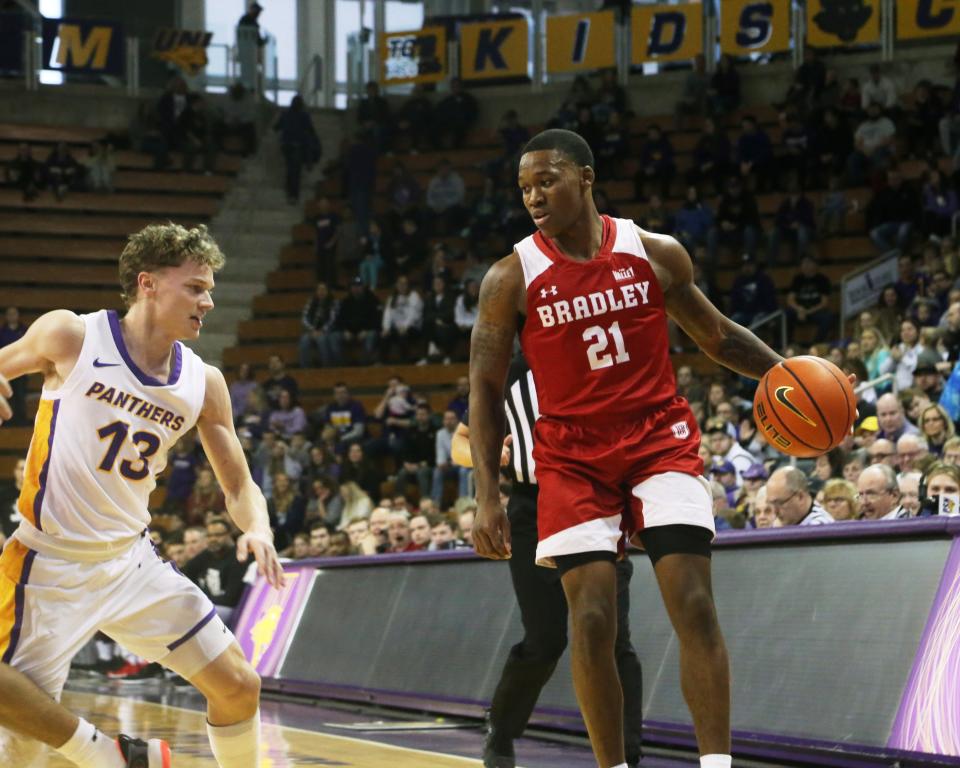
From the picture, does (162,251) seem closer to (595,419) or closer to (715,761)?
(595,419)

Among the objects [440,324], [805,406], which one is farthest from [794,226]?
[805,406]

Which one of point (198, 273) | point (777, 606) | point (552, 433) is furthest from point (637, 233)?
point (777, 606)

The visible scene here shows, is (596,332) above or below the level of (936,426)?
above

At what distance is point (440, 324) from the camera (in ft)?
63.1

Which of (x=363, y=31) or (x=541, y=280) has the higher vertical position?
(x=363, y=31)

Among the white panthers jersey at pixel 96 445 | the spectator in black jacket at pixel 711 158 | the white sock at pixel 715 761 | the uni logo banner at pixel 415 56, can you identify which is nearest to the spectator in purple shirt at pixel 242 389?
the spectator in black jacket at pixel 711 158

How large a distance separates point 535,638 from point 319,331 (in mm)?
14308

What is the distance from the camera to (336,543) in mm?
12945

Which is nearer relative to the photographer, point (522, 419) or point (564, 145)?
point (564, 145)

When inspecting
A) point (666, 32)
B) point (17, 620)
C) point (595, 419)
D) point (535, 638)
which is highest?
point (666, 32)

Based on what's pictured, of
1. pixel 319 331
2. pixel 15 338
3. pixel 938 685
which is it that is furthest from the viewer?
pixel 319 331

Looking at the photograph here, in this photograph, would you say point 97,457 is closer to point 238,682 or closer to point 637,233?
point 238,682

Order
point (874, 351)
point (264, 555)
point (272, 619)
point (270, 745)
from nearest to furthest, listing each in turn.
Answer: point (264, 555) → point (270, 745) → point (272, 619) → point (874, 351)

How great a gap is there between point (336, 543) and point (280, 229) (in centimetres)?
1199
